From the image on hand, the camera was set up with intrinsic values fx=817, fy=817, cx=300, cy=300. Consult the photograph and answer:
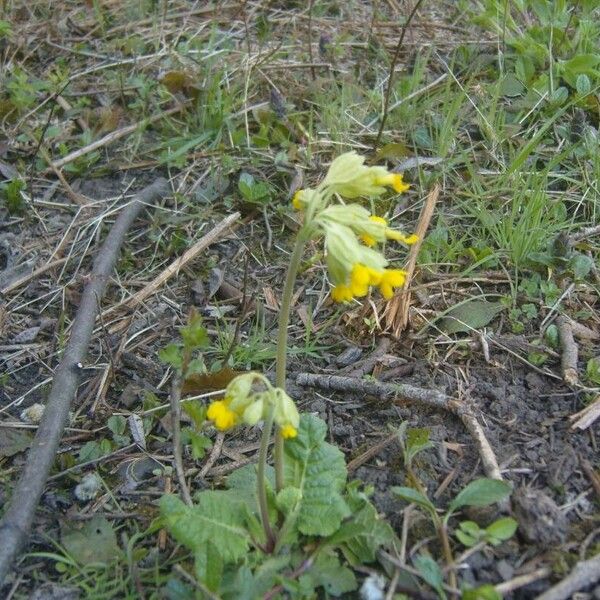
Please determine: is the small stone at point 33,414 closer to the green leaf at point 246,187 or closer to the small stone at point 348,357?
the small stone at point 348,357

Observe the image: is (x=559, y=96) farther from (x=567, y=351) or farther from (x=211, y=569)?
(x=211, y=569)

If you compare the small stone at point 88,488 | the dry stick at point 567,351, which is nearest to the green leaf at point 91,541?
the small stone at point 88,488

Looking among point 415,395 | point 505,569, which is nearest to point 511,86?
point 415,395

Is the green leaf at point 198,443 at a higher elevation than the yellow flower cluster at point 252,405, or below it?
below

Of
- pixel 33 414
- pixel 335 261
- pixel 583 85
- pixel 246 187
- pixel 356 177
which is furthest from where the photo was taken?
pixel 583 85

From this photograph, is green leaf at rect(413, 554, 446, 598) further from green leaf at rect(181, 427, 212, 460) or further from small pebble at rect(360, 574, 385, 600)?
green leaf at rect(181, 427, 212, 460)
